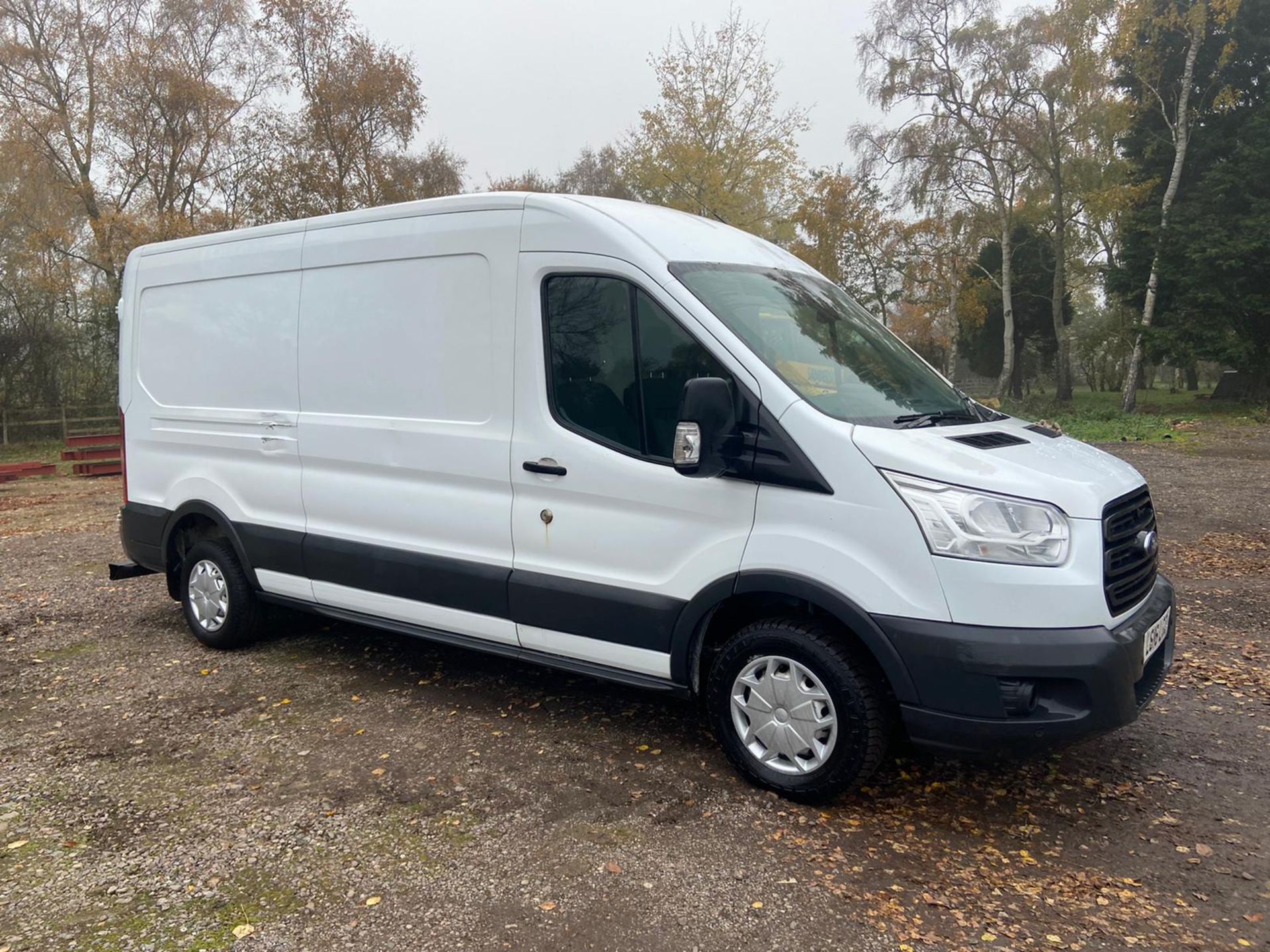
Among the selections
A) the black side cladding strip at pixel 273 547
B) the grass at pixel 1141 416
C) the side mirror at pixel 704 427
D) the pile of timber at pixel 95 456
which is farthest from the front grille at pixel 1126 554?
the pile of timber at pixel 95 456

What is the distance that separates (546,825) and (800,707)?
1095 mm

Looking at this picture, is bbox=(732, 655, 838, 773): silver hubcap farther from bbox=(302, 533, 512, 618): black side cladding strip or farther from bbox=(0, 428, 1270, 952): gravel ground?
bbox=(302, 533, 512, 618): black side cladding strip

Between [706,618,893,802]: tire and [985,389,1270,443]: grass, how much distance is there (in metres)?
14.7

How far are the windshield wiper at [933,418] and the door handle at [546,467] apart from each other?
1463 mm

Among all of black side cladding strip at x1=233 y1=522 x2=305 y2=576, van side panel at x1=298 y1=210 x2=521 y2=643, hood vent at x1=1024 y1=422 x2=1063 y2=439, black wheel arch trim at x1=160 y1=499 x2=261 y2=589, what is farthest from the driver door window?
black wheel arch trim at x1=160 y1=499 x2=261 y2=589

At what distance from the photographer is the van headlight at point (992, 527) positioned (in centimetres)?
318

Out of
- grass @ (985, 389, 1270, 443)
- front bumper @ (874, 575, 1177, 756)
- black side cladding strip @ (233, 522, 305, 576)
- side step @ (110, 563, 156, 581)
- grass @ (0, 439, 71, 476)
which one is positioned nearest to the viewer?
front bumper @ (874, 575, 1177, 756)

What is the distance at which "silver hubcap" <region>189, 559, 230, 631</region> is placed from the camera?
573 centimetres

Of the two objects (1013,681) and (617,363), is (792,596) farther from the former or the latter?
(617,363)

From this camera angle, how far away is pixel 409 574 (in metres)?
4.68

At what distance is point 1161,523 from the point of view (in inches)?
357

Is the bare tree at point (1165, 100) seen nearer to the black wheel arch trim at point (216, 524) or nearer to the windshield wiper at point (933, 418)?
the windshield wiper at point (933, 418)

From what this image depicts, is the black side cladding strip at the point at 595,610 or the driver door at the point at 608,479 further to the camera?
the black side cladding strip at the point at 595,610

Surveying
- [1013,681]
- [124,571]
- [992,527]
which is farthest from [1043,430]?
[124,571]
